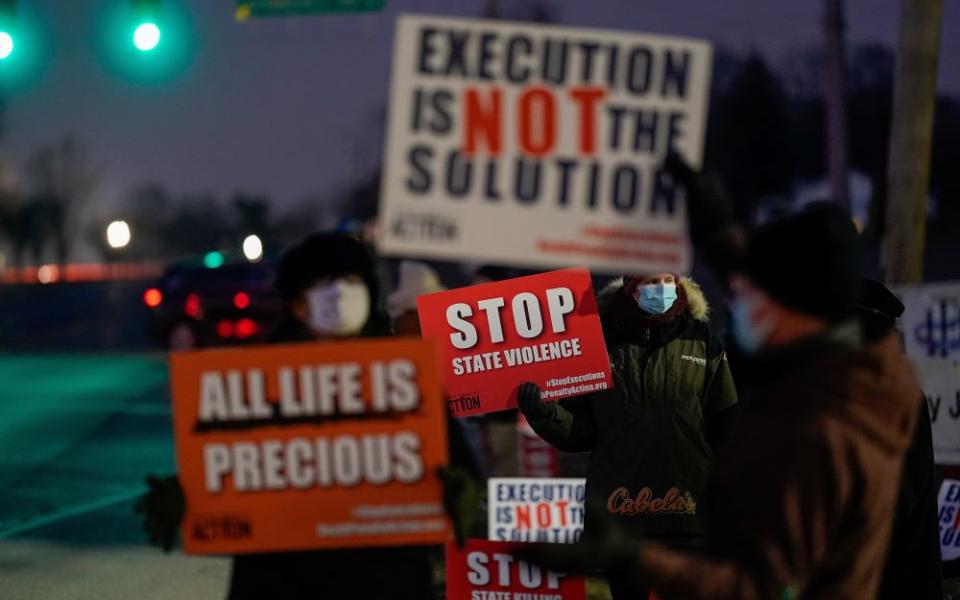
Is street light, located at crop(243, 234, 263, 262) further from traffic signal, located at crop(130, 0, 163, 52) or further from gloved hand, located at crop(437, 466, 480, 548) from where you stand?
gloved hand, located at crop(437, 466, 480, 548)

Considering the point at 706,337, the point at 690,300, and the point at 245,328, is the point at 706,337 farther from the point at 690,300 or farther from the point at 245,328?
the point at 245,328

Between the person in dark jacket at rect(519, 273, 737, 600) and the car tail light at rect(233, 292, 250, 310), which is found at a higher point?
the person in dark jacket at rect(519, 273, 737, 600)

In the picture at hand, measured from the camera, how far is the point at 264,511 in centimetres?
319

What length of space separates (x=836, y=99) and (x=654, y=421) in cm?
943

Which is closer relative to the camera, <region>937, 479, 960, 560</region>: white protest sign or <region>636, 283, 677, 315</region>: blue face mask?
<region>636, 283, 677, 315</region>: blue face mask

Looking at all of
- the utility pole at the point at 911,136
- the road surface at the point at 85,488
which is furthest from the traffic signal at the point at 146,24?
the utility pole at the point at 911,136

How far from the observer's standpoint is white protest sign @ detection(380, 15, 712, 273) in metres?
3.38

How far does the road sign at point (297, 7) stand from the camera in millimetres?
10188

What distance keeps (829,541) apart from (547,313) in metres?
2.07

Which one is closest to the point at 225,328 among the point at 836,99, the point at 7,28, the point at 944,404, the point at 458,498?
the point at 7,28

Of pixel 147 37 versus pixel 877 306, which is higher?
pixel 147 37

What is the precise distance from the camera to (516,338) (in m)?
4.38

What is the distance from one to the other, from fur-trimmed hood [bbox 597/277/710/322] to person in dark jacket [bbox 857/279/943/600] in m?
0.68

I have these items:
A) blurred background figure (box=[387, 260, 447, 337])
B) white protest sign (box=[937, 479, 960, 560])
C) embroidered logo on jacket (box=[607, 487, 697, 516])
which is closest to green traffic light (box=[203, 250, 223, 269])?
blurred background figure (box=[387, 260, 447, 337])
